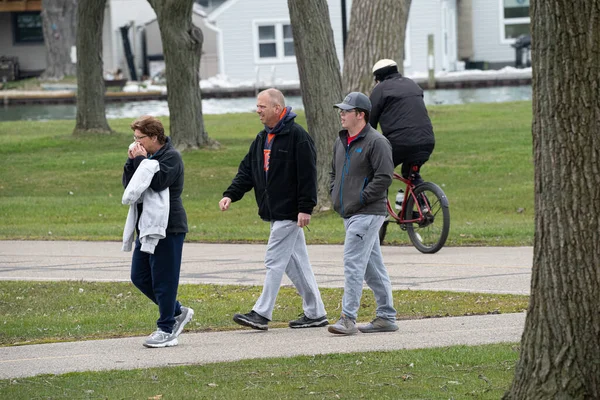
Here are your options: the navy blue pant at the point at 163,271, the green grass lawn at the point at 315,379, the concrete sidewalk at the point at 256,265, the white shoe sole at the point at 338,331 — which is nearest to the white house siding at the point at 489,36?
the concrete sidewalk at the point at 256,265

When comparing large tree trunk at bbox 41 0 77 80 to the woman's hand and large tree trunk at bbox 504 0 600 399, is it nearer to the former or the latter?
the woman's hand

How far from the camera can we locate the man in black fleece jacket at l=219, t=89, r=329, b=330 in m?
8.23

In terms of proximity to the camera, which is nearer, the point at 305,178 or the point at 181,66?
the point at 305,178

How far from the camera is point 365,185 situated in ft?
26.7

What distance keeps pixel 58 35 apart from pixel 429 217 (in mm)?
42357

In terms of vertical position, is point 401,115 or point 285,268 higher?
point 401,115

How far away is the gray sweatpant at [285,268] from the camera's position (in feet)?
27.3

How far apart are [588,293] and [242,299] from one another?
483 centimetres

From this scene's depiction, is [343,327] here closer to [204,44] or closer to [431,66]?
[431,66]

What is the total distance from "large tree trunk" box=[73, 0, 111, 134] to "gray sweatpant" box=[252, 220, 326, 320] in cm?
1885

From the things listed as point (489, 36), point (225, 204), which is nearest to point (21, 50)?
point (489, 36)

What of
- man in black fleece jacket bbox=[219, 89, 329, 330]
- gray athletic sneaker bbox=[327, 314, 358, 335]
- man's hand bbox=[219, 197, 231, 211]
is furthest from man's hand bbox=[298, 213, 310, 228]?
gray athletic sneaker bbox=[327, 314, 358, 335]

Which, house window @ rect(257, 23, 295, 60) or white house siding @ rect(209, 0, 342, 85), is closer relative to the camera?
white house siding @ rect(209, 0, 342, 85)

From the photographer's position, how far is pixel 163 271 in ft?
25.5
